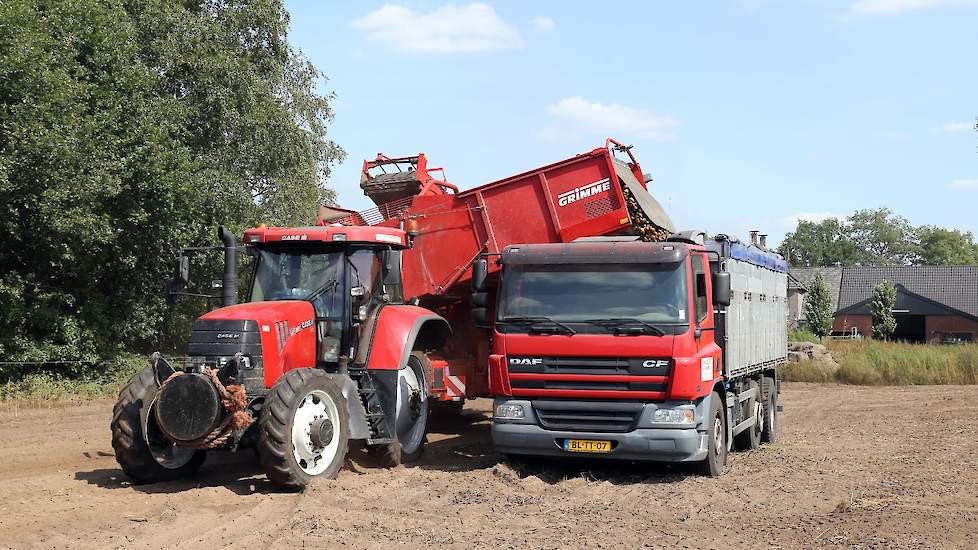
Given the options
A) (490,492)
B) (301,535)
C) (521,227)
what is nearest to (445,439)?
(521,227)

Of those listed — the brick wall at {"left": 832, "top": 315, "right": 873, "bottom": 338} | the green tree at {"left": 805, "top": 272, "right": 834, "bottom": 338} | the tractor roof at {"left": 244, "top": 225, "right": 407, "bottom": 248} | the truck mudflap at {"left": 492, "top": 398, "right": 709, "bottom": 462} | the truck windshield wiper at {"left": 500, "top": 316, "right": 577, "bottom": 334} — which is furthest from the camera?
the brick wall at {"left": 832, "top": 315, "right": 873, "bottom": 338}

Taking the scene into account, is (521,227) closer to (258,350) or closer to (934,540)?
(258,350)

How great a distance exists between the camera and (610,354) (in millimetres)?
10047

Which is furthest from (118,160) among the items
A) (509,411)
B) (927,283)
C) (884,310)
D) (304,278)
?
(927,283)

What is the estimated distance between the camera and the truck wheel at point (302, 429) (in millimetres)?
9023

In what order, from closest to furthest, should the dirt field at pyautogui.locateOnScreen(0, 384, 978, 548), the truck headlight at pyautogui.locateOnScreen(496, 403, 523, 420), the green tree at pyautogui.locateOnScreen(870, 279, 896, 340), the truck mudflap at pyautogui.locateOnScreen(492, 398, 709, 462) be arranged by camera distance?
the dirt field at pyautogui.locateOnScreen(0, 384, 978, 548) → the truck mudflap at pyautogui.locateOnScreen(492, 398, 709, 462) → the truck headlight at pyautogui.locateOnScreen(496, 403, 523, 420) → the green tree at pyautogui.locateOnScreen(870, 279, 896, 340)

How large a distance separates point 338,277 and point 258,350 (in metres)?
1.47

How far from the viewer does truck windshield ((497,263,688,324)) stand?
10.2 meters

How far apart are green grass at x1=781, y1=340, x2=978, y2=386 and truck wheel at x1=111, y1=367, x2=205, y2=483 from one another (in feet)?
76.6

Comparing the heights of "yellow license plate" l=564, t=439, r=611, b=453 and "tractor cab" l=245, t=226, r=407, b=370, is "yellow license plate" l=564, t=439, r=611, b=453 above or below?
below

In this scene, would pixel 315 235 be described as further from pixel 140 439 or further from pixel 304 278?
pixel 140 439

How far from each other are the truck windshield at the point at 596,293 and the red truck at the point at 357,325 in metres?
0.66

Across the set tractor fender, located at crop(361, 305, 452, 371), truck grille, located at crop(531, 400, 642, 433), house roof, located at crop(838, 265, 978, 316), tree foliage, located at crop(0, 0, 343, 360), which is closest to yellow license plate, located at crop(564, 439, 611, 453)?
truck grille, located at crop(531, 400, 642, 433)

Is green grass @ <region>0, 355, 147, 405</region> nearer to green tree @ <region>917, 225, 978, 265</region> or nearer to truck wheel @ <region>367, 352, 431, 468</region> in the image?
truck wheel @ <region>367, 352, 431, 468</region>
